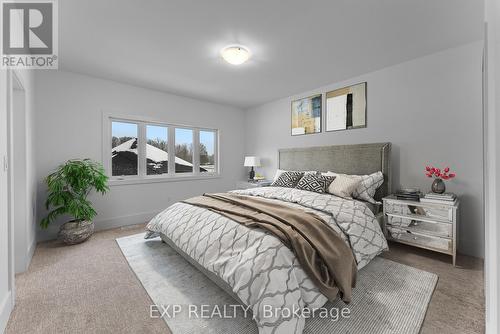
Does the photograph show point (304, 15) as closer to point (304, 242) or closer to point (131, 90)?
point (304, 242)

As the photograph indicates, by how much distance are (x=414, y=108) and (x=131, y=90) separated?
436 centimetres

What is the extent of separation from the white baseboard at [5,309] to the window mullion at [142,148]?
8.29ft

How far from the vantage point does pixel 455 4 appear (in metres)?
1.83

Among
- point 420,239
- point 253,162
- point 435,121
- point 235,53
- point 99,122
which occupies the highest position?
point 235,53

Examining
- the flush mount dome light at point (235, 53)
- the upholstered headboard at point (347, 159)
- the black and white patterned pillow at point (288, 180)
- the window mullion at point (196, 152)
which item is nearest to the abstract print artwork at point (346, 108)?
the upholstered headboard at point (347, 159)

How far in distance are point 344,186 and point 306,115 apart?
1.74 meters

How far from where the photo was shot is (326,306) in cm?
166

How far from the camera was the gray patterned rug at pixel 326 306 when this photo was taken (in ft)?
4.81

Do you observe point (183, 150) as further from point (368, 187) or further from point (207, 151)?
point (368, 187)

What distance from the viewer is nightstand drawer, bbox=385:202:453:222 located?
2.28 metres

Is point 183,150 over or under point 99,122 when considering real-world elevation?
under

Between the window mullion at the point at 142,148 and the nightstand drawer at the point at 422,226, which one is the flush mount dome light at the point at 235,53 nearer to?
the window mullion at the point at 142,148

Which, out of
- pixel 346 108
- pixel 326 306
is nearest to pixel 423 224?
pixel 326 306

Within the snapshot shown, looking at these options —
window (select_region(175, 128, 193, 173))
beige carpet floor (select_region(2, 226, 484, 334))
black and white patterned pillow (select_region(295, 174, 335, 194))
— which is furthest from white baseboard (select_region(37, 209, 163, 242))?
black and white patterned pillow (select_region(295, 174, 335, 194))
